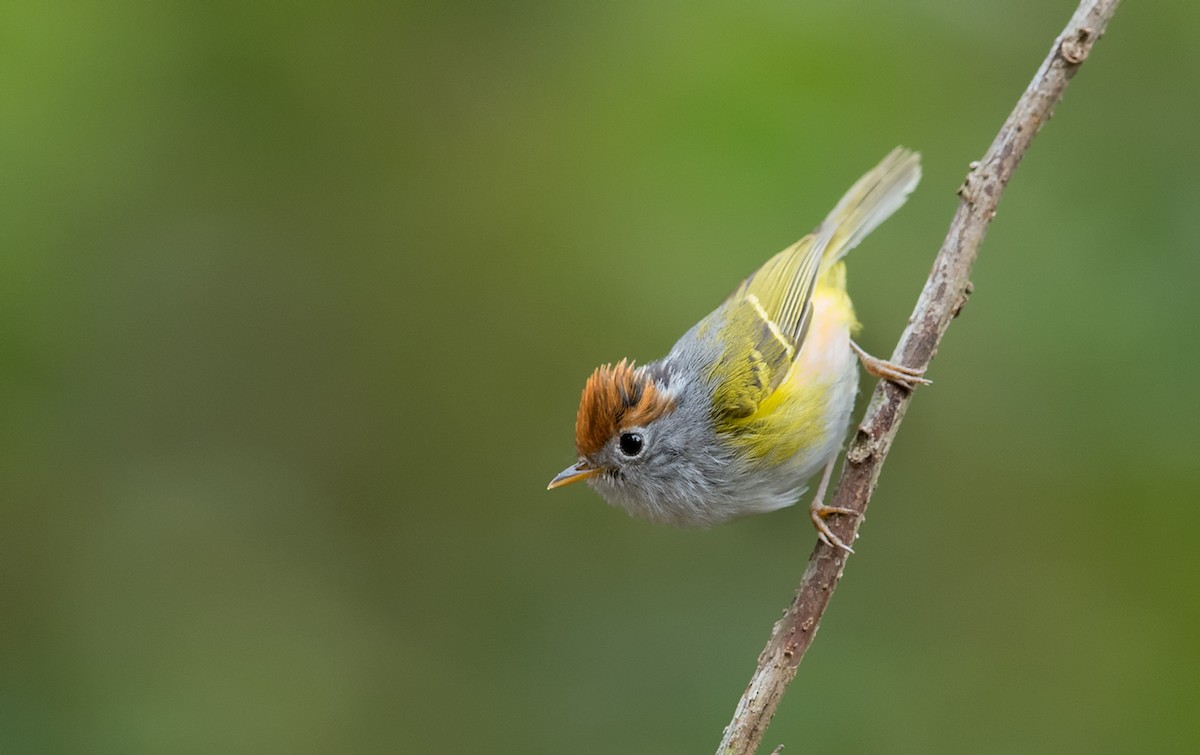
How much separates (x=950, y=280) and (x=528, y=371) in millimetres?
2749

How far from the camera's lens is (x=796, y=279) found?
4297 millimetres

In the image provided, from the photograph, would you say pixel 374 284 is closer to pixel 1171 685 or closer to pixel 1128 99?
pixel 1128 99

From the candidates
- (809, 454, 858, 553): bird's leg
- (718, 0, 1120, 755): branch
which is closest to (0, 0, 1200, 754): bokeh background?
(718, 0, 1120, 755): branch

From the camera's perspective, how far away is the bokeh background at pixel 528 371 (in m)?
4.41

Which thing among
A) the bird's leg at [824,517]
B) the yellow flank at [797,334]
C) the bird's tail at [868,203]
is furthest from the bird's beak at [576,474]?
the bird's tail at [868,203]

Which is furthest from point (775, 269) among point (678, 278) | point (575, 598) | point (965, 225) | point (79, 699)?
point (79, 699)

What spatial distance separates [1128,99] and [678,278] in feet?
6.70

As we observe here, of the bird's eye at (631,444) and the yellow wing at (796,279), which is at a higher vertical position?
the yellow wing at (796,279)

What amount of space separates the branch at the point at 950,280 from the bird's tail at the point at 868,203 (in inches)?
38.9

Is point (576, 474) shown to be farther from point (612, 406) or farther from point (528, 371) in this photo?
point (528, 371)

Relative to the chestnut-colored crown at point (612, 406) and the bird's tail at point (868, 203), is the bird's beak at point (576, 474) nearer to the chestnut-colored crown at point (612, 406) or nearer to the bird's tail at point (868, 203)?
the chestnut-colored crown at point (612, 406)

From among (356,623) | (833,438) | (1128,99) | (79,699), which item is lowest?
(79,699)

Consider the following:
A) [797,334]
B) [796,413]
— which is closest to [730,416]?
[796,413]

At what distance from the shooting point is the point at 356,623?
5207 millimetres
